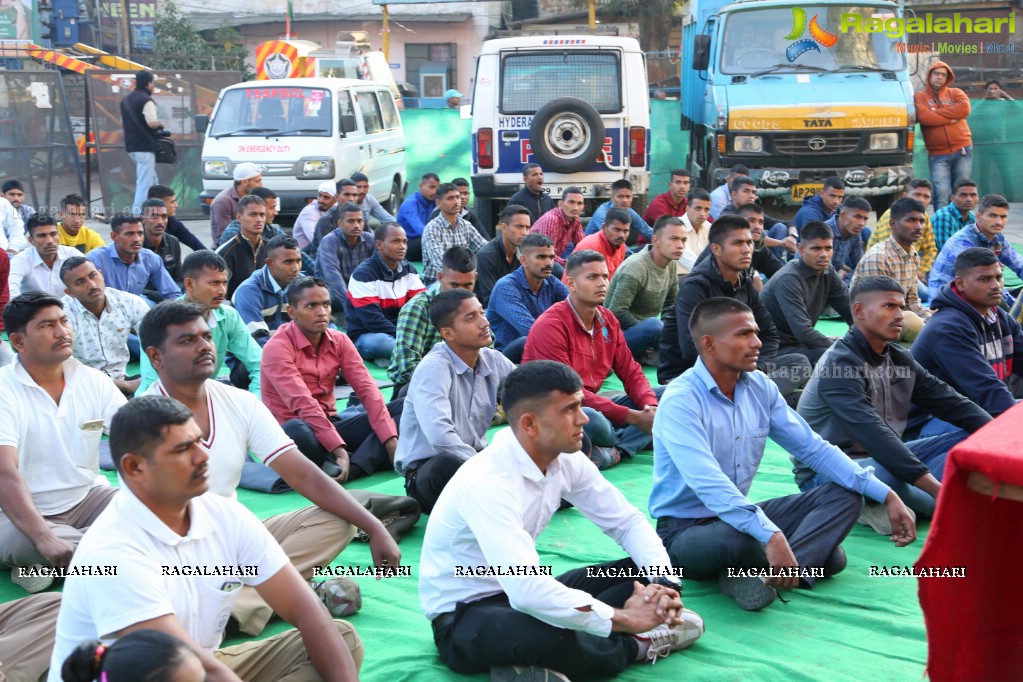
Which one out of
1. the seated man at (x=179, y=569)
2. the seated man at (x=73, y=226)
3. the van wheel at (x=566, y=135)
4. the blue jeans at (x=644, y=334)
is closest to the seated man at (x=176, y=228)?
the seated man at (x=73, y=226)

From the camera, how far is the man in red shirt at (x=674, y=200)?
439 inches

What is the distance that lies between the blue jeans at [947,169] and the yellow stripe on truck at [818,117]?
5.65 feet

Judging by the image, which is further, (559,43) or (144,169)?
(144,169)

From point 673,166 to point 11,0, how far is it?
18.1m

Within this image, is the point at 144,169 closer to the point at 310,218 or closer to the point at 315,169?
the point at 315,169

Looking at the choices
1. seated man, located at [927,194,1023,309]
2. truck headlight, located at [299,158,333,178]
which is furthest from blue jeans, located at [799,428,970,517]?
truck headlight, located at [299,158,333,178]

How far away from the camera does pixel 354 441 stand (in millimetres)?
5582

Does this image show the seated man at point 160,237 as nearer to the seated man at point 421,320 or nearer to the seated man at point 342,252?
the seated man at point 342,252

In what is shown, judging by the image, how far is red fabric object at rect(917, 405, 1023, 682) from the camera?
2543 millimetres

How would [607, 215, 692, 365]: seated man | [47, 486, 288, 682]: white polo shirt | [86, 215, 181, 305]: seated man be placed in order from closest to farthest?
[47, 486, 288, 682]: white polo shirt
[607, 215, 692, 365]: seated man
[86, 215, 181, 305]: seated man

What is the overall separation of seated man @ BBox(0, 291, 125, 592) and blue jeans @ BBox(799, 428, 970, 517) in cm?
280

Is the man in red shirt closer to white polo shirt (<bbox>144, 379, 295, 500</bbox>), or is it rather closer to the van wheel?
the van wheel

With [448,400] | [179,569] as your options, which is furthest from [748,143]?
[179,569]

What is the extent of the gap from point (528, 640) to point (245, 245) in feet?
20.0
